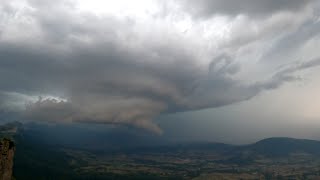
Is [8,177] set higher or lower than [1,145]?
lower
